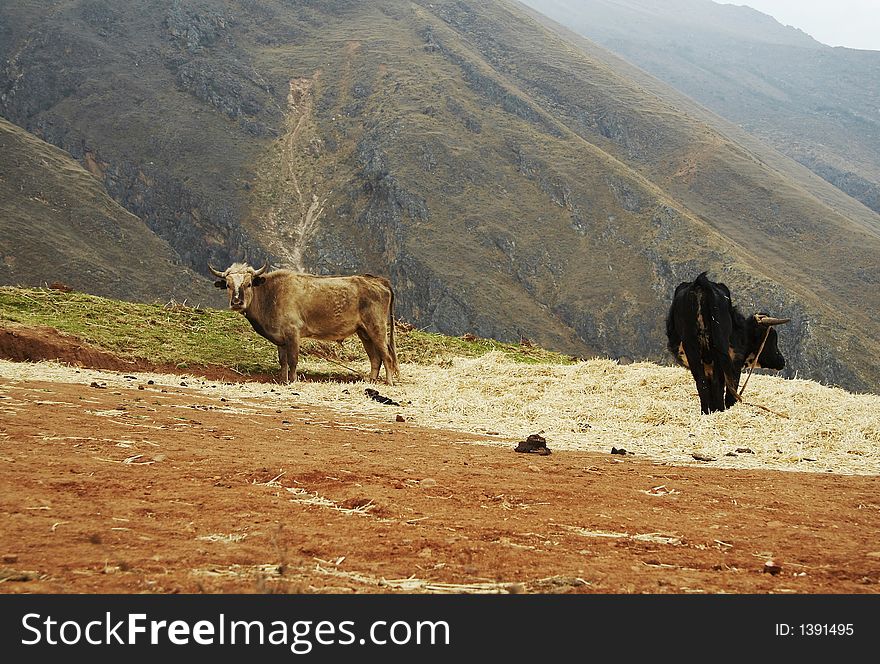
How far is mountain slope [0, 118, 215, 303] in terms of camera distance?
5659cm

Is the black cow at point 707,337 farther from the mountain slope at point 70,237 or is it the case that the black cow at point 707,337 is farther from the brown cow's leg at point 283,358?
the mountain slope at point 70,237

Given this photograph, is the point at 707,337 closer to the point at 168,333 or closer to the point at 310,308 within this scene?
the point at 310,308

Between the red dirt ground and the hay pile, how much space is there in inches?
63.7

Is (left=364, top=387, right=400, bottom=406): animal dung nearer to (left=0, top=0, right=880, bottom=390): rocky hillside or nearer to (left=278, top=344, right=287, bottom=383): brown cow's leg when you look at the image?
(left=278, top=344, right=287, bottom=383): brown cow's leg

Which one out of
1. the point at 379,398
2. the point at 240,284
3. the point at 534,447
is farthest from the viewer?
the point at 240,284

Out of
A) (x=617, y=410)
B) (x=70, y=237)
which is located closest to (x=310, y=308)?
(x=617, y=410)

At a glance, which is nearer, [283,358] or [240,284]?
[240,284]

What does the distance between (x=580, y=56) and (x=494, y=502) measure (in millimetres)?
139205

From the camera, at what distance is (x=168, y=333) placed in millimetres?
17906

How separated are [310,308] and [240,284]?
182 cm

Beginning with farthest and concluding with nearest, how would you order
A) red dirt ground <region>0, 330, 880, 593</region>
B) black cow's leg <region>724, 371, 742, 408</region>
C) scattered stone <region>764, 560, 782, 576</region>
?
black cow's leg <region>724, 371, 742, 408</region>, scattered stone <region>764, 560, 782, 576</region>, red dirt ground <region>0, 330, 880, 593</region>

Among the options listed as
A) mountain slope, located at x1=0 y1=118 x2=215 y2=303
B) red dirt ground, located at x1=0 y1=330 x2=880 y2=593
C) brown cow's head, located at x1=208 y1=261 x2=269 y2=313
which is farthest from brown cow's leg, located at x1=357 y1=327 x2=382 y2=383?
mountain slope, located at x1=0 y1=118 x2=215 y2=303

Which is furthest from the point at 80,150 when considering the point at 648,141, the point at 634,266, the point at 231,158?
the point at 648,141

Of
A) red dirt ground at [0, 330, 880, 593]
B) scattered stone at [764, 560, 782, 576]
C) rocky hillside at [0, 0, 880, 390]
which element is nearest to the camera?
red dirt ground at [0, 330, 880, 593]
